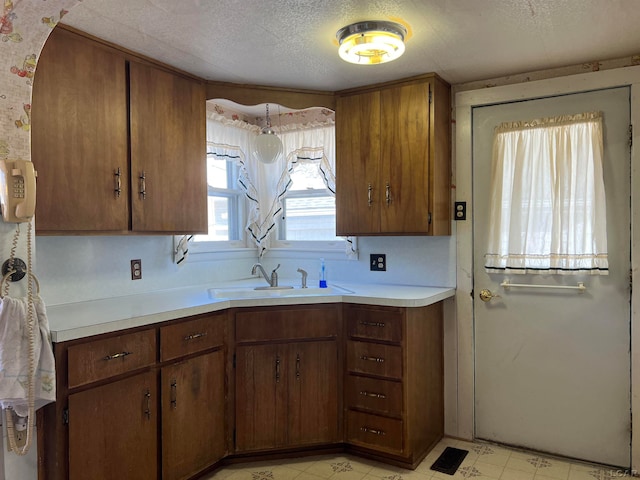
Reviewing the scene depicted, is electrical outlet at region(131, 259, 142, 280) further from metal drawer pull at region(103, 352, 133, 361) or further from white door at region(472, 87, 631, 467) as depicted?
white door at region(472, 87, 631, 467)

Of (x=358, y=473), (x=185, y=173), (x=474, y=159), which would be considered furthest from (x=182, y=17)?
(x=358, y=473)

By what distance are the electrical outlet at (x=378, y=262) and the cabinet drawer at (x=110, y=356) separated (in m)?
1.53

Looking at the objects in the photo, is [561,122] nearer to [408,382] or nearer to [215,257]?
[408,382]

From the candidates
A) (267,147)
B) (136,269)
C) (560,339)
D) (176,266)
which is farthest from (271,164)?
(560,339)

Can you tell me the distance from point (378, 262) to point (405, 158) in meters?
0.75

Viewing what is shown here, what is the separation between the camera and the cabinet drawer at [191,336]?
2137 mm

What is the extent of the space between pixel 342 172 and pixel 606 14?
1.50 m

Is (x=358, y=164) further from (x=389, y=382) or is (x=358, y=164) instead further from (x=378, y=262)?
(x=389, y=382)

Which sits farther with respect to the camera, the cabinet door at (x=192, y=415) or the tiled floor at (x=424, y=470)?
the tiled floor at (x=424, y=470)

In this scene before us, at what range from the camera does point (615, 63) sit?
8.05ft

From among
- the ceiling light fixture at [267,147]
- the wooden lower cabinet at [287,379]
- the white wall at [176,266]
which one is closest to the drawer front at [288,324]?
the wooden lower cabinet at [287,379]

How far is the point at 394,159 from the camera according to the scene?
8.99 ft

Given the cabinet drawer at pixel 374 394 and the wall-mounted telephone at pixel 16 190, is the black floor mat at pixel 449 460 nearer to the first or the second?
the cabinet drawer at pixel 374 394

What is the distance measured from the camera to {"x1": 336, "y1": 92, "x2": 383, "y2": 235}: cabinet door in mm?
2805
